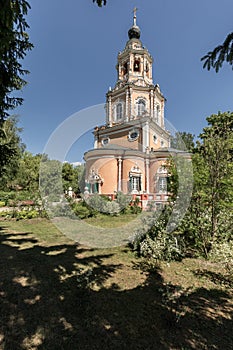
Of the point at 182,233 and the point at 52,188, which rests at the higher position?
the point at 52,188

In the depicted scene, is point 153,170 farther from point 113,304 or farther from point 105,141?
point 113,304

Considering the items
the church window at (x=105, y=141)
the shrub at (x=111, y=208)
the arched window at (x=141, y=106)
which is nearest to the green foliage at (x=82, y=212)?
Result: the shrub at (x=111, y=208)

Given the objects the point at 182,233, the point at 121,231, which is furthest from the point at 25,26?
the point at 121,231

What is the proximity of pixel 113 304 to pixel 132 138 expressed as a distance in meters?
21.9

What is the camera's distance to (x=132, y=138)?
23.5m

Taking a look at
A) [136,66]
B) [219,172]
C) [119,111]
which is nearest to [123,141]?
[119,111]

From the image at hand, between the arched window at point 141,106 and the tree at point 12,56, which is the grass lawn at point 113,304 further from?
the arched window at point 141,106

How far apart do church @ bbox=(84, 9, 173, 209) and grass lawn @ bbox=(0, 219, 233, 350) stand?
1086cm

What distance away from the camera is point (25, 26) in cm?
438

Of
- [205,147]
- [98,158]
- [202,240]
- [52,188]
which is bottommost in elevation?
[202,240]

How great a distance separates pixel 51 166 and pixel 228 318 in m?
Result: 14.9

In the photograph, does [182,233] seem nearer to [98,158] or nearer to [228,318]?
[228,318]

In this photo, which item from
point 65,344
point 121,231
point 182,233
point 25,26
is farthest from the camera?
point 121,231

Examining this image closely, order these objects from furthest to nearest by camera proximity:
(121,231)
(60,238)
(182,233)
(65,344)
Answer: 1. (121,231)
2. (60,238)
3. (182,233)
4. (65,344)
